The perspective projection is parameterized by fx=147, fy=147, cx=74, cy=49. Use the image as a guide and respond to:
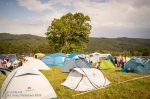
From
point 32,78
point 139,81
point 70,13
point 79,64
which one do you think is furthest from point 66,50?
point 32,78

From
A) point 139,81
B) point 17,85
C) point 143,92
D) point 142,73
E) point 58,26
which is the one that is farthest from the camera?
point 58,26

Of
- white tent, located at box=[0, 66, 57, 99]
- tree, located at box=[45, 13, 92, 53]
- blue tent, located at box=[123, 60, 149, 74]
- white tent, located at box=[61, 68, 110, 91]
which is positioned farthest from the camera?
tree, located at box=[45, 13, 92, 53]

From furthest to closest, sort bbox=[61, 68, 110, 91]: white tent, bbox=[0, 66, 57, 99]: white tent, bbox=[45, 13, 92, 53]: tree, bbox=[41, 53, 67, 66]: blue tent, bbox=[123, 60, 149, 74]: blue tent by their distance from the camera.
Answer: bbox=[45, 13, 92, 53]: tree
bbox=[41, 53, 67, 66]: blue tent
bbox=[123, 60, 149, 74]: blue tent
bbox=[61, 68, 110, 91]: white tent
bbox=[0, 66, 57, 99]: white tent

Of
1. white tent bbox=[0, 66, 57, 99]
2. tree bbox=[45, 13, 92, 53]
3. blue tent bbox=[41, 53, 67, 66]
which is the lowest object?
blue tent bbox=[41, 53, 67, 66]

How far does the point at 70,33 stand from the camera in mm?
33031

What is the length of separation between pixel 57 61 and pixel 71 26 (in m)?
14.1

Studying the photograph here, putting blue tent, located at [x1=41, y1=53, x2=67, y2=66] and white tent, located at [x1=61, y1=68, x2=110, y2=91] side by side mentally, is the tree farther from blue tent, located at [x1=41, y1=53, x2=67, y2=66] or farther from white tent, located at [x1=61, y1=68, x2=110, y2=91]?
white tent, located at [x1=61, y1=68, x2=110, y2=91]

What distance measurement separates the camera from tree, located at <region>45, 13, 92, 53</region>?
31.8m

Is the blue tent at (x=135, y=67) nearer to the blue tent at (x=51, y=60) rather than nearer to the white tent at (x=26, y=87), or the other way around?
the white tent at (x=26, y=87)

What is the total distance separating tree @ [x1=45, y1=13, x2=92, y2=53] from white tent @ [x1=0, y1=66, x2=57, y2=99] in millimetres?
24537

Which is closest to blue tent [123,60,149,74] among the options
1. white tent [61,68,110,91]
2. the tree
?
white tent [61,68,110,91]

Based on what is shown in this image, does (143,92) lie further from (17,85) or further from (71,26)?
(71,26)

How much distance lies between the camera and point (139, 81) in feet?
33.7

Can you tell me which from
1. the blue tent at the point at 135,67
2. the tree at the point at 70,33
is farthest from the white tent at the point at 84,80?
the tree at the point at 70,33
